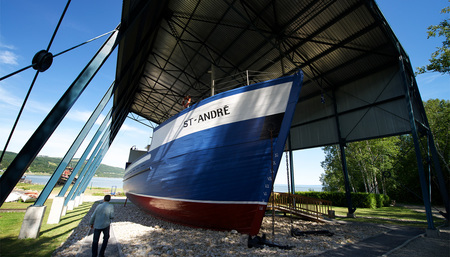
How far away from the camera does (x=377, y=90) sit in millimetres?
10508

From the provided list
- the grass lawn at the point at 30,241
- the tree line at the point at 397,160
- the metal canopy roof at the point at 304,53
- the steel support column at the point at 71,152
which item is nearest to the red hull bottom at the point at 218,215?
the grass lawn at the point at 30,241

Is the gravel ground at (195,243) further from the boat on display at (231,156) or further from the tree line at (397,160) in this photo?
the tree line at (397,160)

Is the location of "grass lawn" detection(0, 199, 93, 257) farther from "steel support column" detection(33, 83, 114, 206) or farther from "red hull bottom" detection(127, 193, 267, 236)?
"red hull bottom" detection(127, 193, 267, 236)

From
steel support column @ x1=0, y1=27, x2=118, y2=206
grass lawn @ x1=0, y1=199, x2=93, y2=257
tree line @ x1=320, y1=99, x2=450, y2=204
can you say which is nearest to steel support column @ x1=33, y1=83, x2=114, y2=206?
grass lawn @ x1=0, y1=199, x2=93, y2=257

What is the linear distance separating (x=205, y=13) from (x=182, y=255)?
9.57 metres

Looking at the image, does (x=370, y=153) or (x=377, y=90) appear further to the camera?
(x=370, y=153)

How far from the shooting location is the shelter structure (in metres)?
7.79

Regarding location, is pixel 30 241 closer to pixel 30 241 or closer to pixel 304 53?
pixel 30 241

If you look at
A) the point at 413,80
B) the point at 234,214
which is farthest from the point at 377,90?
the point at 234,214

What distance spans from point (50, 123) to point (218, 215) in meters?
4.09

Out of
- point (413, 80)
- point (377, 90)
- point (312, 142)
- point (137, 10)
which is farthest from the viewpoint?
point (312, 142)

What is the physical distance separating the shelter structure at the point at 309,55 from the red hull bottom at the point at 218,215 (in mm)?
4010

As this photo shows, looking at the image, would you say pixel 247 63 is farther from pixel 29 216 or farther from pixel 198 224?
pixel 29 216

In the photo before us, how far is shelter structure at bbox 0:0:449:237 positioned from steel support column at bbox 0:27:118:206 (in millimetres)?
2783
